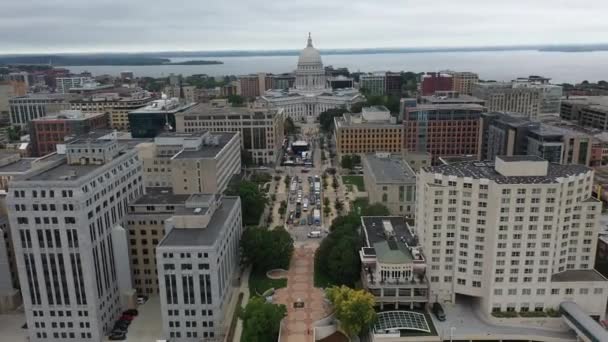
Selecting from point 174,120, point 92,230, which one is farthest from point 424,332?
Result: point 174,120

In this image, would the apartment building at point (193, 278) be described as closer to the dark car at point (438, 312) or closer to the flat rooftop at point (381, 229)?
the flat rooftop at point (381, 229)

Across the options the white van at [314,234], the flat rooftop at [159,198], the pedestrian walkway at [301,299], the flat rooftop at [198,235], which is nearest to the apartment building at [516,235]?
the pedestrian walkway at [301,299]

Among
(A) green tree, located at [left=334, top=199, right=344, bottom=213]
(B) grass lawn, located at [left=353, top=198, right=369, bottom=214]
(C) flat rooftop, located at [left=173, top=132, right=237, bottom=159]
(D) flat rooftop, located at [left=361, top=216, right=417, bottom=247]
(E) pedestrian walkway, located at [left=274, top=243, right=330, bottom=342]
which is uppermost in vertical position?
(C) flat rooftop, located at [left=173, top=132, right=237, bottom=159]

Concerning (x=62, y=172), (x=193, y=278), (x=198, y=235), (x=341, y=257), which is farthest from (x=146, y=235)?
(x=341, y=257)

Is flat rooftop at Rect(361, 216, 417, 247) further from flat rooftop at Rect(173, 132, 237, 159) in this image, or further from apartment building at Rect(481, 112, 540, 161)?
apartment building at Rect(481, 112, 540, 161)

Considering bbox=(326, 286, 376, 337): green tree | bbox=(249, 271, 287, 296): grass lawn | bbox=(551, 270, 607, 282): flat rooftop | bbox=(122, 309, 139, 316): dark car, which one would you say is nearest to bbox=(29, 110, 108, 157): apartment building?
bbox=(122, 309, 139, 316): dark car

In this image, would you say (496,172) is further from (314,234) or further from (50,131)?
(50,131)
